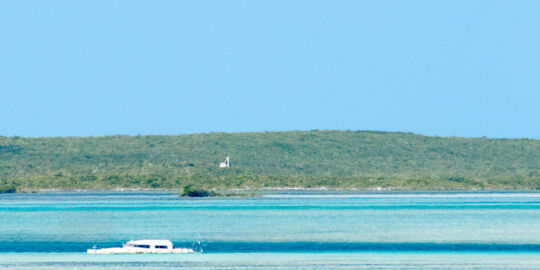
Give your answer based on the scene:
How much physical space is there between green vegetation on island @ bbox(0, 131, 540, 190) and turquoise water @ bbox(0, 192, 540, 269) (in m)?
40.6

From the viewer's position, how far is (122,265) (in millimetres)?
40562

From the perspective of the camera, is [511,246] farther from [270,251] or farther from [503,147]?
[503,147]

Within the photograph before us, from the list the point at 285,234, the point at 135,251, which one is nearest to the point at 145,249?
the point at 135,251

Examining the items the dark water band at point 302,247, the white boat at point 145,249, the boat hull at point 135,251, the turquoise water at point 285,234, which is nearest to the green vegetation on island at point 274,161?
the turquoise water at point 285,234

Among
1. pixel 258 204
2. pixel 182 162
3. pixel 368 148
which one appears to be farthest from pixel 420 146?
pixel 258 204

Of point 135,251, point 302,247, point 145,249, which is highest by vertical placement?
point 302,247

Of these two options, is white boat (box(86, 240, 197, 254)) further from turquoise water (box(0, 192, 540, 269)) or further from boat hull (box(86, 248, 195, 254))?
turquoise water (box(0, 192, 540, 269))

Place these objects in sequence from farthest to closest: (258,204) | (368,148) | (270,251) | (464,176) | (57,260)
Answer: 1. (368,148)
2. (464,176)
3. (258,204)
4. (270,251)
5. (57,260)

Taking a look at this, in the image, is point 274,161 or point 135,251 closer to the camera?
point 135,251

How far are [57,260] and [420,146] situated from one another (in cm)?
13649

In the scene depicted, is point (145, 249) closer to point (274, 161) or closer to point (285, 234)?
point (285, 234)

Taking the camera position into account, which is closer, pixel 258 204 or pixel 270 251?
pixel 270 251

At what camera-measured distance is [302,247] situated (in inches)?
1868

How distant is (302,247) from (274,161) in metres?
112
